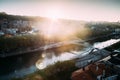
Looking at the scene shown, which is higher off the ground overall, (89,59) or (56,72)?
(89,59)

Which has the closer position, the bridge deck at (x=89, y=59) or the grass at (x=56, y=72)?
A: the grass at (x=56, y=72)

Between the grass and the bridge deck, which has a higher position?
the bridge deck

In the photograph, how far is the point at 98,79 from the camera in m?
10.6

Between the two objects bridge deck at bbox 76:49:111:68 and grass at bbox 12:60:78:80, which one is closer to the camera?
grass at bbox 12:60:78:80

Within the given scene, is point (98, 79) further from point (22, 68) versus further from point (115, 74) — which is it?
point (22, 68)

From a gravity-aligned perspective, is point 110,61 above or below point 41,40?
above

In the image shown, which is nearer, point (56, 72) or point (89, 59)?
point (56, 72)

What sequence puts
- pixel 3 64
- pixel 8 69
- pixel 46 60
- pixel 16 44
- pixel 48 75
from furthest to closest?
pixel 16 44
pixel 46 60
pixel 3 64
pixel 8 69
pixel 48 75

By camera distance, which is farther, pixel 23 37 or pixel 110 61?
pixel 23 37

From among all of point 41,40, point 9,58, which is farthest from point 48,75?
point 41,40

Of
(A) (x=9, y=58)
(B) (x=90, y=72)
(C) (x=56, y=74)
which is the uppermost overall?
(B) (x=90, y=72)

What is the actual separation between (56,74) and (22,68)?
6.61 meters

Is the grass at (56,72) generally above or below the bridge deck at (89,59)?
below

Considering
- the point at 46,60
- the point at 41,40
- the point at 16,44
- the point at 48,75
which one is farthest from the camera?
the point at 41,40
